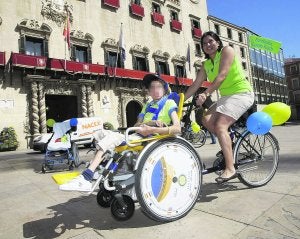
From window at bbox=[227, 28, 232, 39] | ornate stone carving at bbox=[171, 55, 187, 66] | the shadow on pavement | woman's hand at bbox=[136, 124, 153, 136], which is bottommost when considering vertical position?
the shadow on pavement

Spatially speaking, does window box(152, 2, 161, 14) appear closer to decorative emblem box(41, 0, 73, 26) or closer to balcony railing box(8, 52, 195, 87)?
balcony railing box(8, 52, 195, 87)

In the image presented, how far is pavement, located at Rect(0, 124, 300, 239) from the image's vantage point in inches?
86.4

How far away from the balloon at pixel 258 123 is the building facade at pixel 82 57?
1582 centimetres

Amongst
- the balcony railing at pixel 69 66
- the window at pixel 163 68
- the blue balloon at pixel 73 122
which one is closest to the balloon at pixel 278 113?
the blue balloon at pixel 73 122

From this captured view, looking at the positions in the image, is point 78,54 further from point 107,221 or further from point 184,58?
point 107,221

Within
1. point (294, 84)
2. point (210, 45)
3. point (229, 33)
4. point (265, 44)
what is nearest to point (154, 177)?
point (210, 45)

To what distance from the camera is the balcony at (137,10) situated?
2344cm

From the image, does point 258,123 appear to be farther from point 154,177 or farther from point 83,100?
point 83,100

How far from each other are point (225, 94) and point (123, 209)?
71.8 inches

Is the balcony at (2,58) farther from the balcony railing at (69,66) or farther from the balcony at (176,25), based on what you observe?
the balcony at (176,25)

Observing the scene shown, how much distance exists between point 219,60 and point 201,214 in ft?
5.81

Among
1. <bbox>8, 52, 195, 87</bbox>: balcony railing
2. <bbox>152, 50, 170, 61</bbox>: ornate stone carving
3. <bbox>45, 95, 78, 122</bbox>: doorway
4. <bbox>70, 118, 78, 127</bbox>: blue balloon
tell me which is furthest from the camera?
<bbox>152, 50, 170, 61</bbox>: ornate stone carving

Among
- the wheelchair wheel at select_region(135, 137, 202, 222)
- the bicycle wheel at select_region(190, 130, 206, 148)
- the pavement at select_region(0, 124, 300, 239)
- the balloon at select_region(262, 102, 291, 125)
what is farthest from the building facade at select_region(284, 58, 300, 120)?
the wheelchair wheel at select_region(135, 137, 202, 222)

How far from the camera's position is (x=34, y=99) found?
Result: 17156mm
